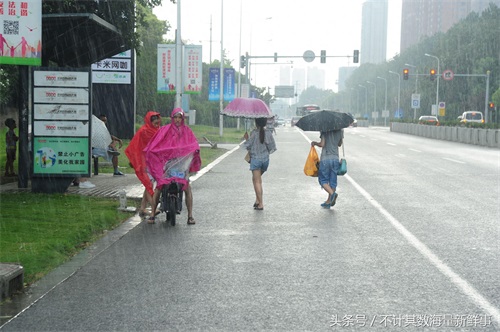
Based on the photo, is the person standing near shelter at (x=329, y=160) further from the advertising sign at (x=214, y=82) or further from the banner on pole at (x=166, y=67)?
the advertising sign at (x=214, y=82)

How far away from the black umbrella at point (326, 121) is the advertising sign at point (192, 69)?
26279 millimetres

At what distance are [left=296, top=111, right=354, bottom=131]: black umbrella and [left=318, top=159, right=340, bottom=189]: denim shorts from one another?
0.60m

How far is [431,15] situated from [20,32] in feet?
573

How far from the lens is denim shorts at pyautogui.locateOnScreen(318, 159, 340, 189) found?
1257cm

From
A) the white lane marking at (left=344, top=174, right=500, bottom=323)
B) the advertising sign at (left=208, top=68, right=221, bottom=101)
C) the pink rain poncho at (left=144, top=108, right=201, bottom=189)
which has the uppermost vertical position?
the advertising sign at (left=208, top=68, right=221, bottom=101)

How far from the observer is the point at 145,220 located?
1095 centimetres

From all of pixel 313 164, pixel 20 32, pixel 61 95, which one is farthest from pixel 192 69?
pixel 20 32

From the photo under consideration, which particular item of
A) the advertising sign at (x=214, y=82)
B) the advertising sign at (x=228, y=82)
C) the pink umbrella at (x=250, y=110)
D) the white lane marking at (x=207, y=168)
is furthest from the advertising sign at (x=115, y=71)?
the advertising sign at (x=228, y=82)

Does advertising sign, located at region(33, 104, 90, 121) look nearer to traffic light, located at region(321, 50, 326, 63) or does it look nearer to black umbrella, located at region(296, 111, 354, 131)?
black umbrella, located at region(296, 111, 354, 131)

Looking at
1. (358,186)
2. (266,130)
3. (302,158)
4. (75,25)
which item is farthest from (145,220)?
(302,158)

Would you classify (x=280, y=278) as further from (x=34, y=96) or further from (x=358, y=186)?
(x=358, y=186)

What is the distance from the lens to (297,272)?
7270 mm

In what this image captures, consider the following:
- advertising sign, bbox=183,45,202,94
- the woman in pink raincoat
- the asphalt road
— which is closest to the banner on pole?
advertising sign, bbox=183,45,202,94

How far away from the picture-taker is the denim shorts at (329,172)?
495 inches
